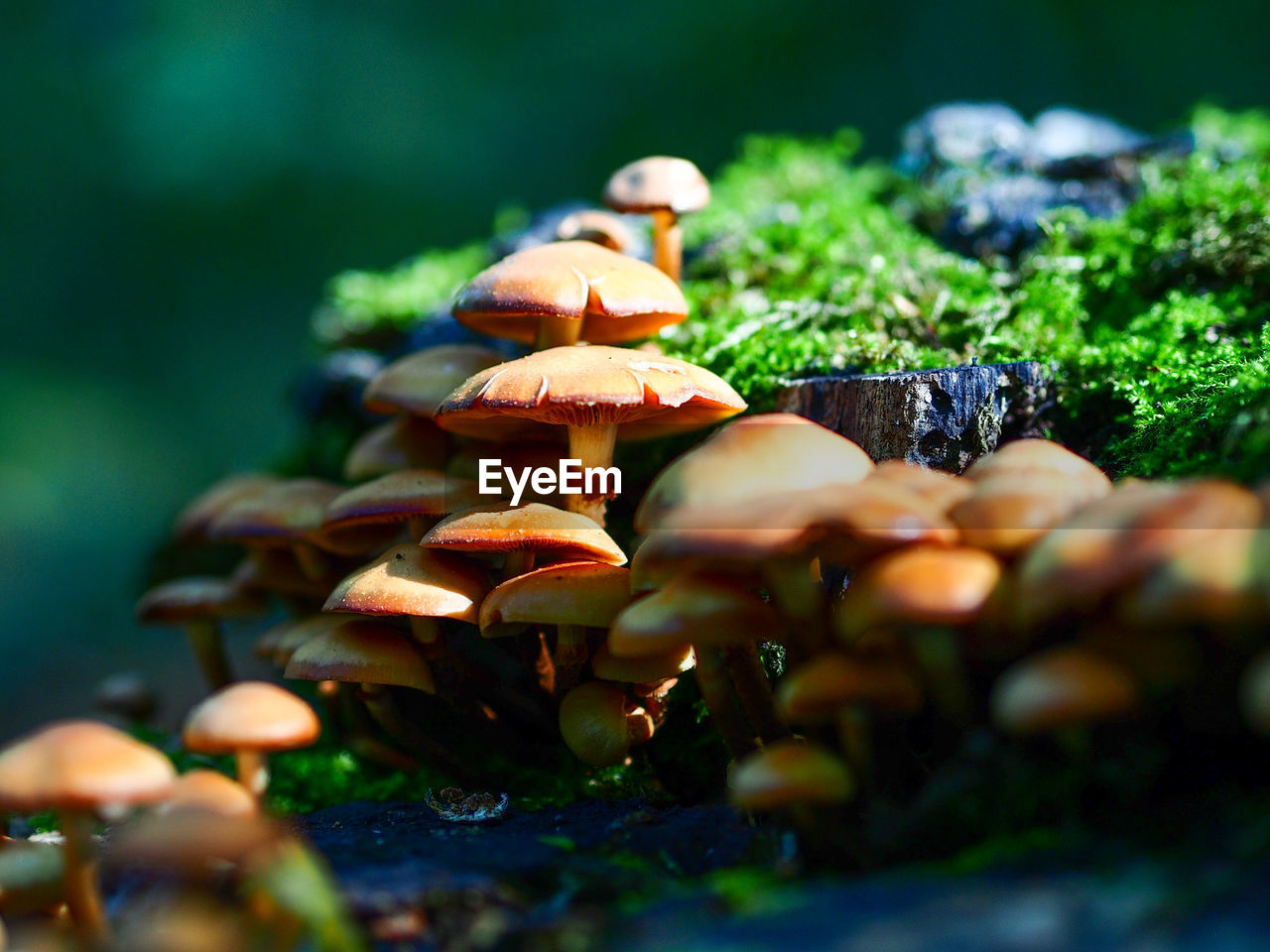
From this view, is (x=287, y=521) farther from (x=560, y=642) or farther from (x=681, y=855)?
(x=681, y=855)

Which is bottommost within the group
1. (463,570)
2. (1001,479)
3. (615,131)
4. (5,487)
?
(5,487)

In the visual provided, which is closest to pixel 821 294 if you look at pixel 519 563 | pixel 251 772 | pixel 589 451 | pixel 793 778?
pixel 589 451

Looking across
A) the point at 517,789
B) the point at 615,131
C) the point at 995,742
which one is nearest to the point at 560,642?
the point at 517,789

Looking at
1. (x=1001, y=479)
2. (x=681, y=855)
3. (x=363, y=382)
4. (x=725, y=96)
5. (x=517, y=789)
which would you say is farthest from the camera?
(x=725, y=96)

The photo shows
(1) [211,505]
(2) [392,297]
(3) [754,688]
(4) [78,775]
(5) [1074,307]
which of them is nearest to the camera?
(4) [78,775]

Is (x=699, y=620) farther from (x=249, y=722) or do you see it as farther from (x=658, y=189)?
(x=658, y=189)

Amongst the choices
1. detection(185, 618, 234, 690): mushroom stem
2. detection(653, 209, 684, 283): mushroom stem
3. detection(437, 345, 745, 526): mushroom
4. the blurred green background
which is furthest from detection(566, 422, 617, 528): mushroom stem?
the blurred green background

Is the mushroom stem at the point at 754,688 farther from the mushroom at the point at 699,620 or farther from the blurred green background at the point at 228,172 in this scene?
the blurred green background at the point at 228,172
